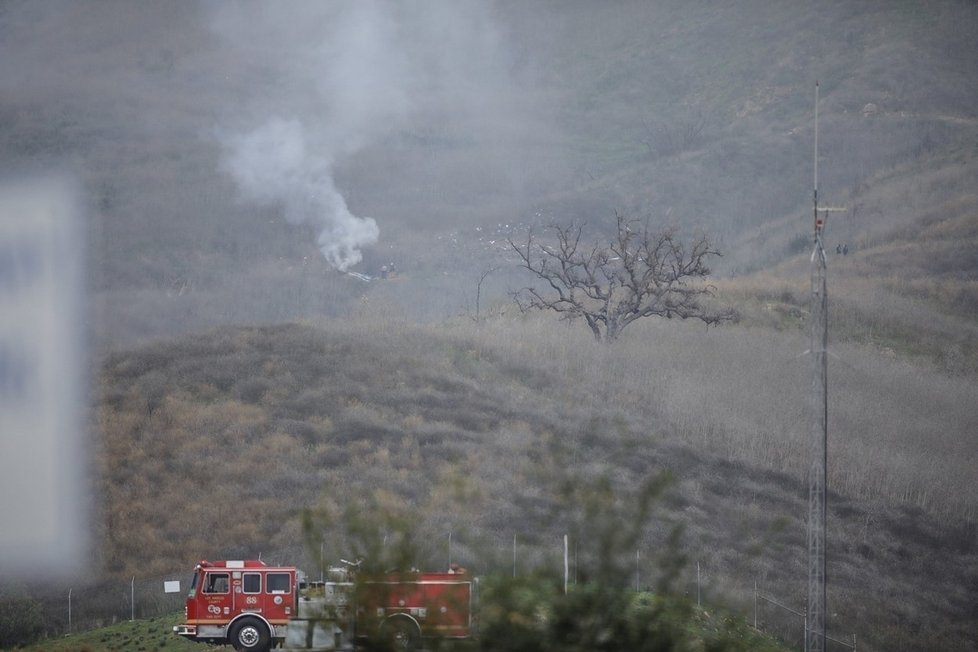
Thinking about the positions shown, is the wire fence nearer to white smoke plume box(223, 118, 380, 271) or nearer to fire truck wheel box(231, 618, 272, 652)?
fire truck wheel box(231, 618, 272, 652)

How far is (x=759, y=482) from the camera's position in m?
43.8

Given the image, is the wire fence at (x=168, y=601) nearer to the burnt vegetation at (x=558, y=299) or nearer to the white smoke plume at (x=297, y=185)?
the burnt vegetation at (x=558, y=299)

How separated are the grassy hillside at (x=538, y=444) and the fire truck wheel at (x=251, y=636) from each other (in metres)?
6.52

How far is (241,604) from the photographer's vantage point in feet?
79.9

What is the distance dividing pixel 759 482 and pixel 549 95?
76.4 meters

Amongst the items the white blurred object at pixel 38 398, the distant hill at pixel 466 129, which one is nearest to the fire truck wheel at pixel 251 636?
the white blurred object at pixel 38 398

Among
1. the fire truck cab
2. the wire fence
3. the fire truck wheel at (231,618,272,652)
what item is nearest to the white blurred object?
the wire fence

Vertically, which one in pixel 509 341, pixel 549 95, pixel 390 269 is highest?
pixel 549 95

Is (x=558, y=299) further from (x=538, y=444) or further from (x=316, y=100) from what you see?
(x=316, y=100)

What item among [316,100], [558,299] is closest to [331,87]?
[316,100]

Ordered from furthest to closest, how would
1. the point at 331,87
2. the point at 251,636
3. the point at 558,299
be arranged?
the point at 331,87, the point at 558,299, the point at 251,636

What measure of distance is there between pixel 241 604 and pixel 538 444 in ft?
71.2

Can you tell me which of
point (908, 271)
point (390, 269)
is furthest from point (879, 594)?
point (390, 269)

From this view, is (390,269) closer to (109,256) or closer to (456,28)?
(109,256)
